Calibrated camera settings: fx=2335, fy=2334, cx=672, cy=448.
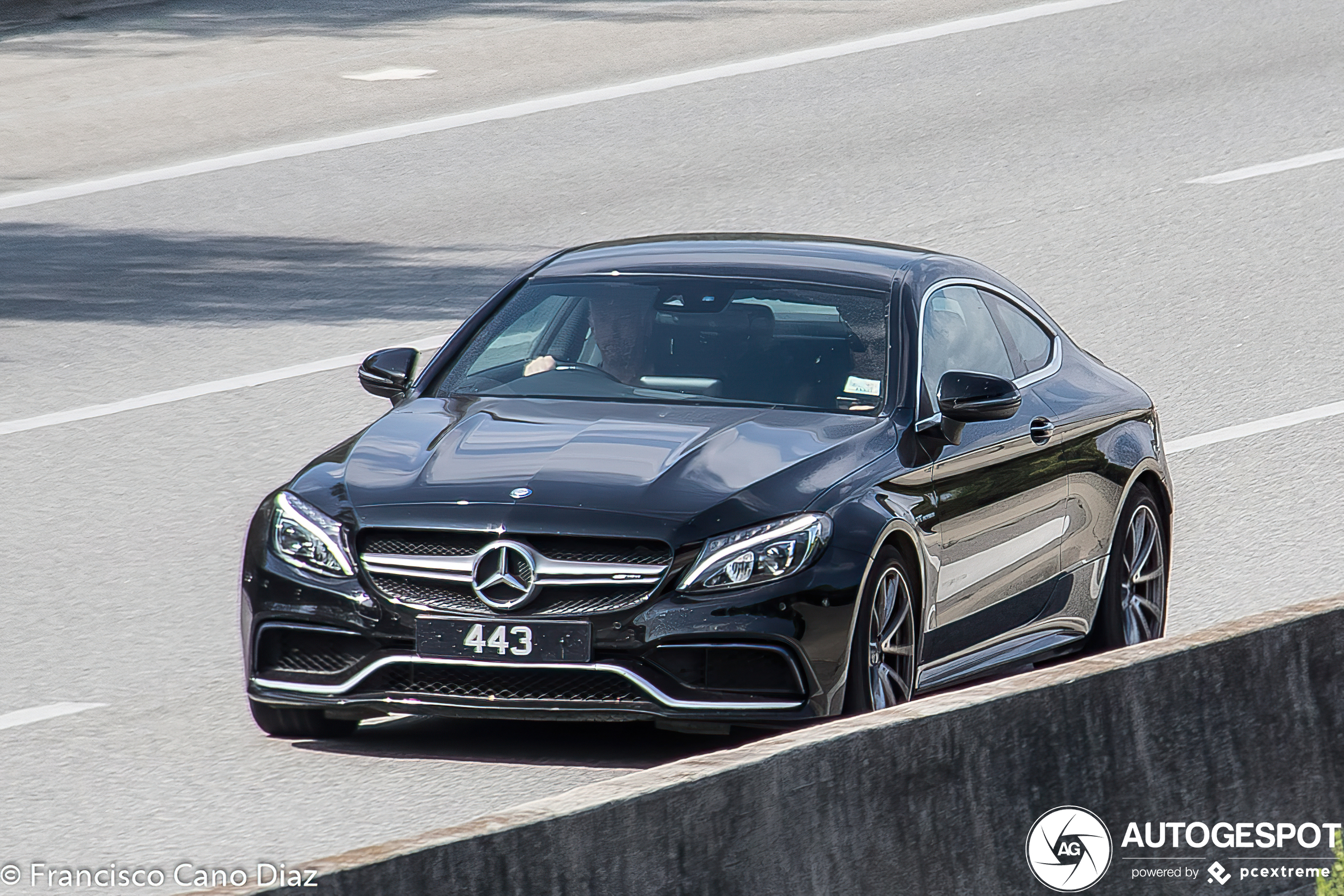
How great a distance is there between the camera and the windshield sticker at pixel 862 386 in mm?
7574

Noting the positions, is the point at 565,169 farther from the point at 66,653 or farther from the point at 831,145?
the point at 66,653

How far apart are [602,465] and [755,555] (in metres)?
0.57

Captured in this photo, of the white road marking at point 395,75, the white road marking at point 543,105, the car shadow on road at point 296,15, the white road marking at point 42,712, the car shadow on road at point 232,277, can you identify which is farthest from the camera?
the car shadow on road at point 296,15

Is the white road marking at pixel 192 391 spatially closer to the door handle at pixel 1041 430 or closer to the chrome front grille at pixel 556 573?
the door handle at pixel 1041 430

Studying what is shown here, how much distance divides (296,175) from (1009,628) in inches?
408

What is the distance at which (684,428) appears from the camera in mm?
7145

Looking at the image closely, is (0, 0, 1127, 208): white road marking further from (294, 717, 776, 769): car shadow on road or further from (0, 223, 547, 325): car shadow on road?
(294, 717, 776, 769): car shadow on road

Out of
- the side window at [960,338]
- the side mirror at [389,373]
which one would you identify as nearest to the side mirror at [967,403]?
the side window at [960,338]

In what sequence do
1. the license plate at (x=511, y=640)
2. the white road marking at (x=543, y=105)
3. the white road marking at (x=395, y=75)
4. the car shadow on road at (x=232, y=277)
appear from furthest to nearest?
the white road marking at (x=395, y=75) → the white road marking at (x=543, y=105) → the car shadow on road at (x=232, y=277) → the license plate at (x=511, y=640)

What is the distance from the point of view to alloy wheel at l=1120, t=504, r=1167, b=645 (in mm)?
8539

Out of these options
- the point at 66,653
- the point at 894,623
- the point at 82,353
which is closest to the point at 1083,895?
the point at 894,623

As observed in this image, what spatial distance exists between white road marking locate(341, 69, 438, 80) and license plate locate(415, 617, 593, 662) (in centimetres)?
1347

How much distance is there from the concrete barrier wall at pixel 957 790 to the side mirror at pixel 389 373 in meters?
3.27

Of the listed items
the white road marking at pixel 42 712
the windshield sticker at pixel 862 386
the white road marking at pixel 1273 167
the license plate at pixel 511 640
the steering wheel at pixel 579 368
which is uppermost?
the white road marking at pixel 1273 167
